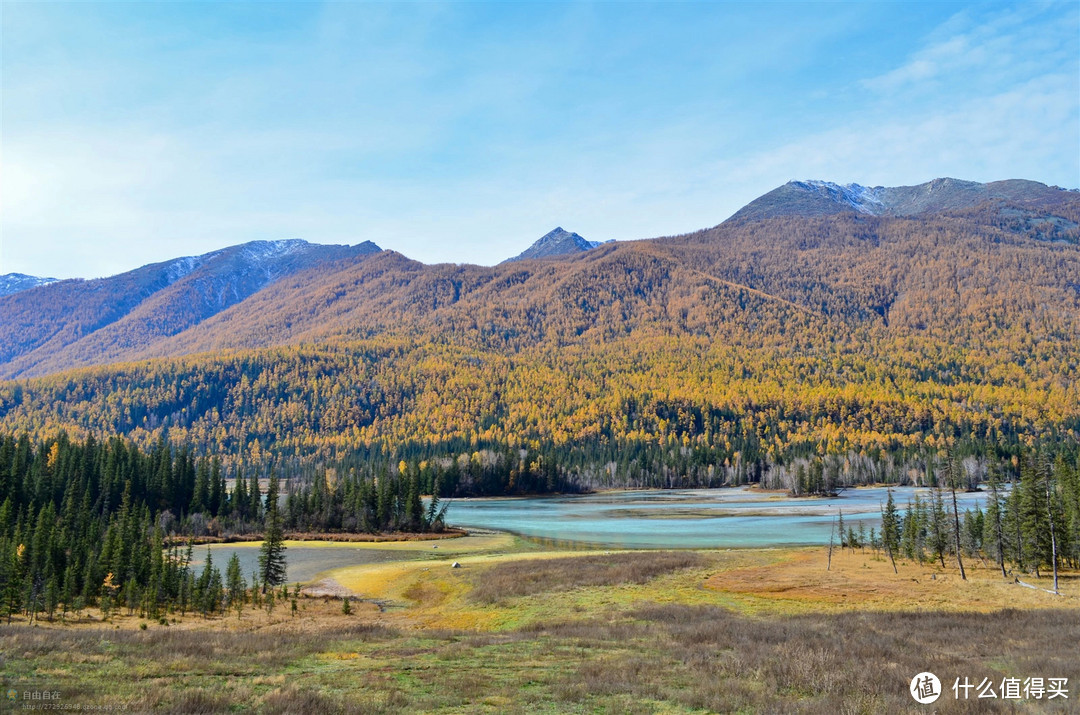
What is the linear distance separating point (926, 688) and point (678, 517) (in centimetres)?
9625

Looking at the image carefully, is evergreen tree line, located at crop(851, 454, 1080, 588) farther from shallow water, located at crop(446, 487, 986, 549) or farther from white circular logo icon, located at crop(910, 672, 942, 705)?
white circular logo icon, located at crop(910, 672, 942, 705)

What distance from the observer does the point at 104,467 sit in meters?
94.7

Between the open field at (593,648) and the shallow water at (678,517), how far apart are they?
96.8ft

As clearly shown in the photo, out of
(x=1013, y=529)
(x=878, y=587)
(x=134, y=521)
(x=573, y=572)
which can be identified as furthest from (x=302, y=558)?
(x=1013, y=529)

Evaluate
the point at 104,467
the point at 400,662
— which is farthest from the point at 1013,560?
the point at 104,467

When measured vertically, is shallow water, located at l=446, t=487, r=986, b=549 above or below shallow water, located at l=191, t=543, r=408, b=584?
below

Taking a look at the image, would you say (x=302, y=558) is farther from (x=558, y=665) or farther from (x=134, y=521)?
(x=558, y=665)

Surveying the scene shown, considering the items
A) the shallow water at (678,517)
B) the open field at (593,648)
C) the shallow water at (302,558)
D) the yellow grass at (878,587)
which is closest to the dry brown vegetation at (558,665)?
the open field at (593,648)

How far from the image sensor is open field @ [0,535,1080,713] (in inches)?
712

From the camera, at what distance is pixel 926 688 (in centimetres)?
1914

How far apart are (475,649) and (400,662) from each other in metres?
4.15

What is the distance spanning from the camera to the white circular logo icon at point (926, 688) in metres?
18.1

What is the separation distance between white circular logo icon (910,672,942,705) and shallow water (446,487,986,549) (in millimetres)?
53831

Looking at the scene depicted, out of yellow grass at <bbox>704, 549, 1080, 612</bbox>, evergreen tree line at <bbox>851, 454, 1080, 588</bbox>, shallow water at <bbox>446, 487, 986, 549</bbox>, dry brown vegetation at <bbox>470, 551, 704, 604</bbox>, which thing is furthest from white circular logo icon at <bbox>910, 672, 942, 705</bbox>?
shallow water at <bbox>446, 487, 986, 549</bbox>
